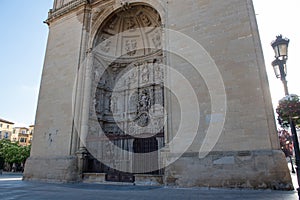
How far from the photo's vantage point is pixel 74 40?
35.8ft

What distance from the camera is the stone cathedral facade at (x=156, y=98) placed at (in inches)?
236

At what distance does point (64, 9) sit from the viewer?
1206 cm

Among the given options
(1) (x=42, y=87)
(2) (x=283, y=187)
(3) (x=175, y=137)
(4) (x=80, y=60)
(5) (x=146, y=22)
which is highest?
(5) (x=146, y=22)

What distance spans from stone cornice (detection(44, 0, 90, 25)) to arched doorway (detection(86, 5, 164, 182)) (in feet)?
6.77

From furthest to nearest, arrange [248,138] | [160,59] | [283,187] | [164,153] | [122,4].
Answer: [160,59] < [122,4] < [164,153] < [248,138] < [283,187]

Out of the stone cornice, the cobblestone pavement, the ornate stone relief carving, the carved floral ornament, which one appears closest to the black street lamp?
the cobblestone pavement

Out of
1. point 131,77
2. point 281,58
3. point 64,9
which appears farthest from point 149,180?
point 64,9

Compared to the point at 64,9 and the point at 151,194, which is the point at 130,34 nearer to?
the point at 64,9

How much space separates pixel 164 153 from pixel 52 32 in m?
10.3

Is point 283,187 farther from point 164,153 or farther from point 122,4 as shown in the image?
point 122,4

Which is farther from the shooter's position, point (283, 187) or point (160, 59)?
point (160, 59)

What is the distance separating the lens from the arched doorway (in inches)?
387

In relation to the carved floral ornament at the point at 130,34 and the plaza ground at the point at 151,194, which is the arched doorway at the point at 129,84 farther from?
the plaza ground at the point at 151,194

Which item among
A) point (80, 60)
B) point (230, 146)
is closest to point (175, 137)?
point (230, 146)
